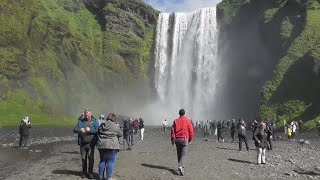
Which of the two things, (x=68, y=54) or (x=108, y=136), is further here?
(x=68, y=54)

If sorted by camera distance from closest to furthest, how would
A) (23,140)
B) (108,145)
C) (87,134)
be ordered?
1. (108,145)
2. (87,134)
3. (23,140)

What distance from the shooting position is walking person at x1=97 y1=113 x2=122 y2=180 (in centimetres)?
1367

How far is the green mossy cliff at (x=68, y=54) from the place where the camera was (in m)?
80.5

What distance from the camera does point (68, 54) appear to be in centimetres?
9256

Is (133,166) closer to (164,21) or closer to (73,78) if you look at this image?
(73,78)

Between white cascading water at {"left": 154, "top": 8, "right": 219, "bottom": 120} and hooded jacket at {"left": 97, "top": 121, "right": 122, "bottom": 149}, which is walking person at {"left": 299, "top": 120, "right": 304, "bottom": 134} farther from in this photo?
white cascading water at {"left": 154, "top": 8, "right": 219, "bottom": 120}

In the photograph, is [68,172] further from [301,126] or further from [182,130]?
[301,126]

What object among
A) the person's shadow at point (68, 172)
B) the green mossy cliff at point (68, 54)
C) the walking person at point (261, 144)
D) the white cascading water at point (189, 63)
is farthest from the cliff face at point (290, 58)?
the person's shadow at point (68, 172)

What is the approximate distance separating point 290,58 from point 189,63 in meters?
34.5

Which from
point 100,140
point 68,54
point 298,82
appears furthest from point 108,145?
point 68,54

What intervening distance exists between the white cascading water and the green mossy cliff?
6.40m

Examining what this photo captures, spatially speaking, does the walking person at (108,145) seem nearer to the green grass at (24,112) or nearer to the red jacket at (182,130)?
the red jacket at (182,130)

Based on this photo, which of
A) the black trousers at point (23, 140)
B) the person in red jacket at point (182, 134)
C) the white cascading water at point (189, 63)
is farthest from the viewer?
the white cascading water at point (189, 63)

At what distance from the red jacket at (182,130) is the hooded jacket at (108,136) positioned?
3.04 metres
